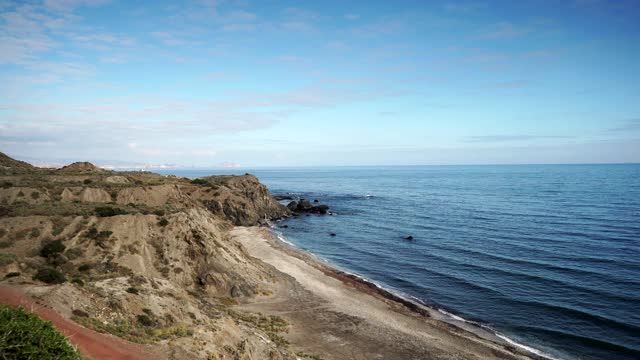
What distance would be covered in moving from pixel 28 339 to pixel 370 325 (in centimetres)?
2913

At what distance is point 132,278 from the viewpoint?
29125 millimetres

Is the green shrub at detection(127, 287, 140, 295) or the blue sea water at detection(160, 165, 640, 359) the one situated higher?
the green shrub at detection(127, 287, 140, 295)

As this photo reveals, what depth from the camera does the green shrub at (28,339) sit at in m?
12.9

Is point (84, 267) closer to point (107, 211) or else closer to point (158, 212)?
point (107, 211)

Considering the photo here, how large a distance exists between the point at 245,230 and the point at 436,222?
43541mm

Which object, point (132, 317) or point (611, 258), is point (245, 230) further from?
point (611, 258)

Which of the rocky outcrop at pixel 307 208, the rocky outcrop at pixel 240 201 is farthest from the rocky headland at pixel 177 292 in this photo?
the rocky outcrop at pixel 307 208

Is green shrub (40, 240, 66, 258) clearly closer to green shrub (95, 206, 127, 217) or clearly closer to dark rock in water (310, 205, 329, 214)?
green shrub (95, 206, 127, 217)

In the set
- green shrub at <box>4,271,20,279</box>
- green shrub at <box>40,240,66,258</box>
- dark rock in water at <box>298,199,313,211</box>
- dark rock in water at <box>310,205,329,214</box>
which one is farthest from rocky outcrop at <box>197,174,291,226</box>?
green shrub at <box>4,271,20,279</box>

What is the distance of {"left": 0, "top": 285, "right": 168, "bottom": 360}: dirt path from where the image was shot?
18.9m

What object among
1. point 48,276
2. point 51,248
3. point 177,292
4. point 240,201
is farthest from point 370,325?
point 240,201

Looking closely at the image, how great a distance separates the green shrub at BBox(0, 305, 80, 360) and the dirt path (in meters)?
4.84

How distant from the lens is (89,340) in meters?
19.7

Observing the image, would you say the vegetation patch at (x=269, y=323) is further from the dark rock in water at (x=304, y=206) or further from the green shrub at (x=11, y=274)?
the dark rock in water at (x=304, y=206)
